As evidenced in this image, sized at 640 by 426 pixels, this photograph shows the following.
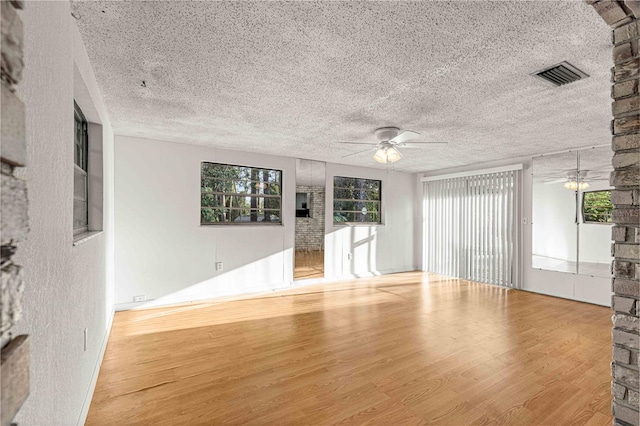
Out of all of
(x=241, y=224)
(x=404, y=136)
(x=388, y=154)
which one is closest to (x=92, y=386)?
(x=241, y=224)

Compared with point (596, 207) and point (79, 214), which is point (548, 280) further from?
point (79, 214)

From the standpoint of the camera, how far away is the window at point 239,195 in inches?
197

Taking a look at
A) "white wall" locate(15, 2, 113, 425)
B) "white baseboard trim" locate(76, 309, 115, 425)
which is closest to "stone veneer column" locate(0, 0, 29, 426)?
"white wall" locate(15, 2, 113, 425)

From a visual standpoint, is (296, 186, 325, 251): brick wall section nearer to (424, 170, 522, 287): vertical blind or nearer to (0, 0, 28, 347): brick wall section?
(424, 170, 522, 287): vertical blind

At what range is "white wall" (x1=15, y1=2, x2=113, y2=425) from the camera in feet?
3.36

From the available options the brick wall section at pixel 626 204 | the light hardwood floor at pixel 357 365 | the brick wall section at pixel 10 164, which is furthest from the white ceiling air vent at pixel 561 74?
the brick wall section at pixel 10 164

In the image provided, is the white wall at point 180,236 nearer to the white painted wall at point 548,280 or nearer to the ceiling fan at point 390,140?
the ceiling fan at point 390,140

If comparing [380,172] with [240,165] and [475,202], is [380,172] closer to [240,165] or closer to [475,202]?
[475,202]

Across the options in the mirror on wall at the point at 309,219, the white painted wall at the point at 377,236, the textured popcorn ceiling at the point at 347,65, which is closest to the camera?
the textured popcorn ceiling at the point at 347,65

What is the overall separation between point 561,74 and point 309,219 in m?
4.34

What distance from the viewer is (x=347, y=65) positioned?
2.22 m

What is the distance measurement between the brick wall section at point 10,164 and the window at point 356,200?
5.88 m

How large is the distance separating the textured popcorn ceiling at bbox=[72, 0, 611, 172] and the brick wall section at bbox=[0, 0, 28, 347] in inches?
51.7

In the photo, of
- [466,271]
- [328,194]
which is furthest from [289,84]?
[466,271]
